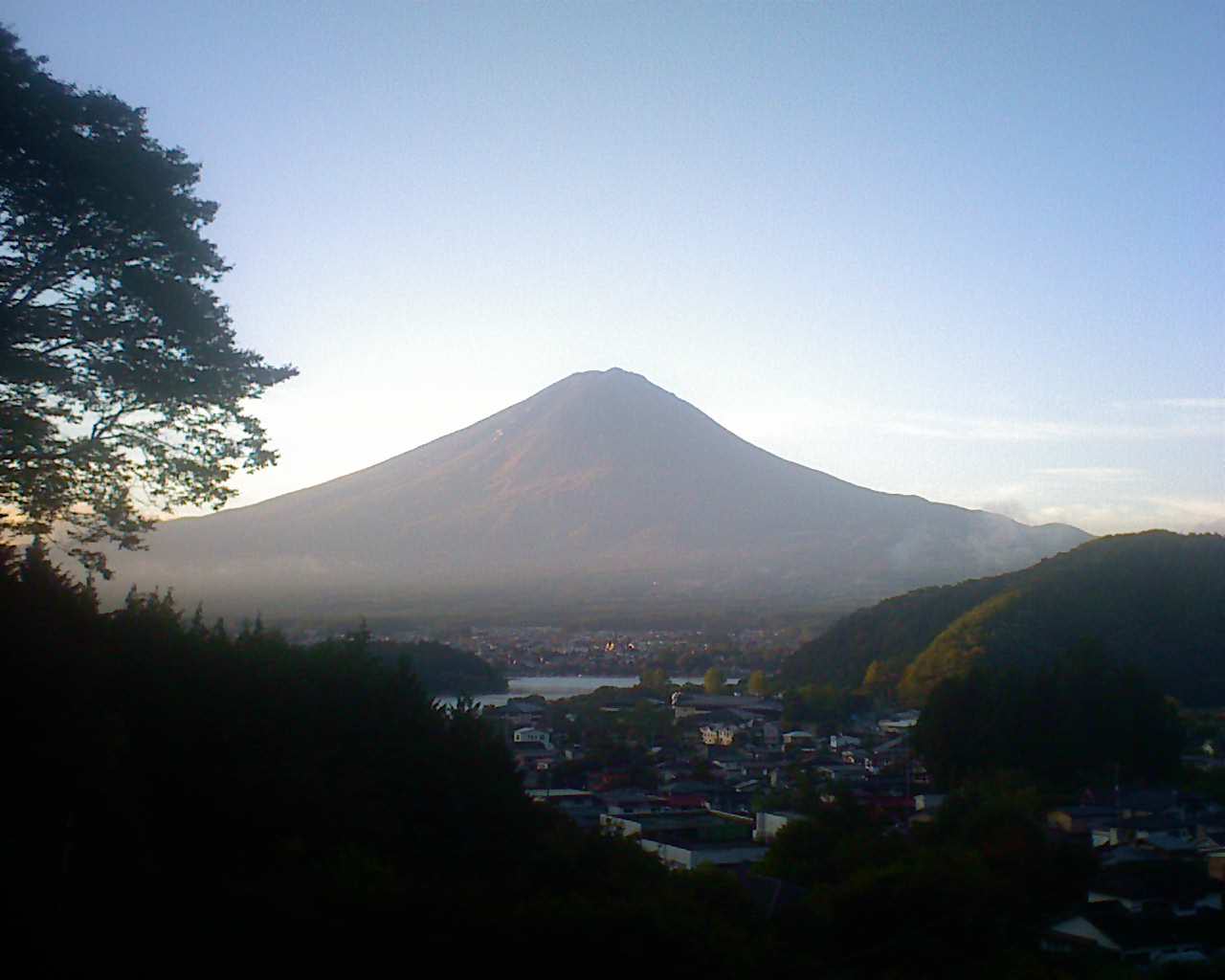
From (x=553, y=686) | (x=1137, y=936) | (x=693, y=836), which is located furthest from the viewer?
(x=553, y=686)

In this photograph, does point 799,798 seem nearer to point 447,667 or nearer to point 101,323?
point 447,667

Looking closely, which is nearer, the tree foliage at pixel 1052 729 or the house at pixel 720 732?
the tree foliage at pixel 1052 729

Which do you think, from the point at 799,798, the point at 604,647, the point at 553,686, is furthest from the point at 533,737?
the point at 799,798

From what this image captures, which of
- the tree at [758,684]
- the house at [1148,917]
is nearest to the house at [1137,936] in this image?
the house at [1148,917]

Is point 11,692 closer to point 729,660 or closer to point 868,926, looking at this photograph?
point 868,926

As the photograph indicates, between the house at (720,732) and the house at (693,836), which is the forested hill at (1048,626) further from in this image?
the house at (693,836)

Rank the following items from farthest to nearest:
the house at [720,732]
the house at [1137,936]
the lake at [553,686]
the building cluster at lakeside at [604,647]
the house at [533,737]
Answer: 1. the house at [720,732]
2. the lake at [553,686]
3. the house at [533,737]
4. the building cluster at lakeside at [604,647]
5. the house at [1137,936]
